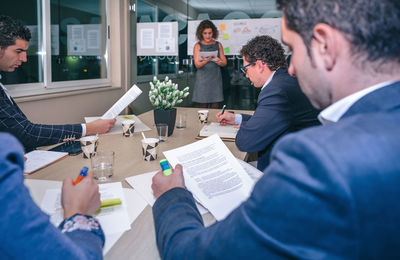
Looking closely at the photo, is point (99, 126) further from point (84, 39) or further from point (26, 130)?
point (84, 39)

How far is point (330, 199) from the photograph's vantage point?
0.35 metres

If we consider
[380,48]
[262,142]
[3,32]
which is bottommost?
[262,142]

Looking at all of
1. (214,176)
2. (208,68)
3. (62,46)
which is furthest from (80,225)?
(208,68)

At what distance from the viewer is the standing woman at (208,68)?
12.9 ft

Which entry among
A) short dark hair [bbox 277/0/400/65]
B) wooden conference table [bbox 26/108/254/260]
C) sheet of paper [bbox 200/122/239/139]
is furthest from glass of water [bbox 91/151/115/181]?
short dark hair [bbox 277/0/400/65]

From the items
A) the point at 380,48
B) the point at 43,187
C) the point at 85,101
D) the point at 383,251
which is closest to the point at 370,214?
the point at 383,251

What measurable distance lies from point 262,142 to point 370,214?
1248 mm

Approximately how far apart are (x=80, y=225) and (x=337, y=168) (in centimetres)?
53

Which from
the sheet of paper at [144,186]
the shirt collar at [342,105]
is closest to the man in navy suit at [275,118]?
the sheet of paper at [144,186]

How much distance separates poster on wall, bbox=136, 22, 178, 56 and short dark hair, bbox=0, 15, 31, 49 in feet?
8.12

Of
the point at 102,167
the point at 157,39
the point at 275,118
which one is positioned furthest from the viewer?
the point at 157,39

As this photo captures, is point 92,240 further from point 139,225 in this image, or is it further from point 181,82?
point 181,82

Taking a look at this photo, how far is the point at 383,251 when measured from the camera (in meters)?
0.38

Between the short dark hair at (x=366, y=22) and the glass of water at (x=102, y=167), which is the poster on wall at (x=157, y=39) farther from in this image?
the short dark hair at (x=366, y=22)
